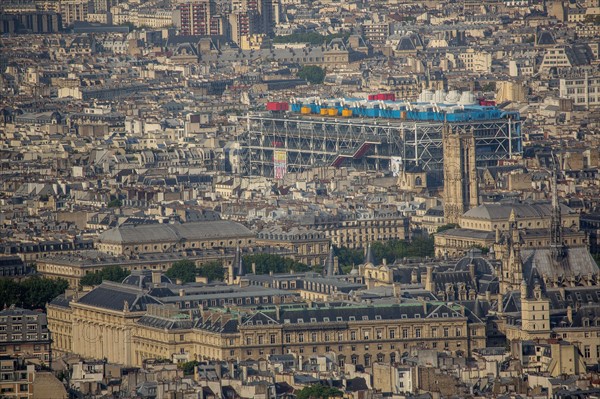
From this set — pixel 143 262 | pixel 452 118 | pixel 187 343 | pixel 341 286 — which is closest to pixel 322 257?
pixel 143 262

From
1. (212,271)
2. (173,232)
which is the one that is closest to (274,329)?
(212,271)

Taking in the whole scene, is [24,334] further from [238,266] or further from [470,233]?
[470,233]

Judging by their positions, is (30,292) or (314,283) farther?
(30,292)

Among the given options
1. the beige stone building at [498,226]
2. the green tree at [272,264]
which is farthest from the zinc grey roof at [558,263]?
the green tree at [272,264]

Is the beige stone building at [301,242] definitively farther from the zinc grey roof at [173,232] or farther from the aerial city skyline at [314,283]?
the zinc grey roof at [173,232]

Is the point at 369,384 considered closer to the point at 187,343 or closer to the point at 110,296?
the point at 187,343

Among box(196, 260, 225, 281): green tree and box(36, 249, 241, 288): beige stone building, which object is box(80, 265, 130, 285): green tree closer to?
box(36, 249, 241, 288): beige stone building
